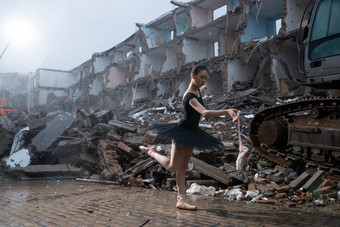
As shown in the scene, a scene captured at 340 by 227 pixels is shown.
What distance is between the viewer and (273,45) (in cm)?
1641

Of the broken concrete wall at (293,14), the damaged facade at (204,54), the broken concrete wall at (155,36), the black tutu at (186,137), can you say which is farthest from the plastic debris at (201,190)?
the broken concrete wall at (155,36)

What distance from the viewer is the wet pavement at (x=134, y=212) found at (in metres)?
3.13

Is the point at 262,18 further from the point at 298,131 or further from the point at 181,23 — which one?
the point at 298,131

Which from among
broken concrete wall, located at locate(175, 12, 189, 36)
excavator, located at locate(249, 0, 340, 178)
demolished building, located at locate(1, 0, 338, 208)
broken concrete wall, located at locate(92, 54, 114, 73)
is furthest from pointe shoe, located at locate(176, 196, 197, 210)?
broken concrete wall, located at locate(92, 54, 114, 73)

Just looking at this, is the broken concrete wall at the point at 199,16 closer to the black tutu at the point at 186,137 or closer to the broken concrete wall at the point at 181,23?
the broken concrete wall at the point at 181,23

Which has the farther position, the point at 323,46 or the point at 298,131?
the point at 298,131

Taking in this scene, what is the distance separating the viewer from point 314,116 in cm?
539

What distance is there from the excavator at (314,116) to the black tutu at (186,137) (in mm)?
2592

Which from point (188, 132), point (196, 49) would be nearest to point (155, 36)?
point (196, 49)

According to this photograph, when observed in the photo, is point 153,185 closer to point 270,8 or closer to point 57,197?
point 57,197

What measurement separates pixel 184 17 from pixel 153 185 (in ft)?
75.0

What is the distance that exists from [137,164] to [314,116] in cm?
425

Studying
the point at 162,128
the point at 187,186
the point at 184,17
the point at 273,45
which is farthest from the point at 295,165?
the point at 184,17

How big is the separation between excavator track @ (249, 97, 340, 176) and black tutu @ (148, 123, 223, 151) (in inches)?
101
